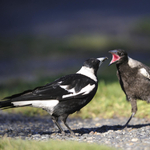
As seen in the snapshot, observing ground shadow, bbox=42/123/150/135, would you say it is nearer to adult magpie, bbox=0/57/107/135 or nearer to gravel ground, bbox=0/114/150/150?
gravel ground, bbox=0/114/150/150

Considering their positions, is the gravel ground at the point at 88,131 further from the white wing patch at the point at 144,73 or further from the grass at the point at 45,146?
the white wing patch at the point at 144,73

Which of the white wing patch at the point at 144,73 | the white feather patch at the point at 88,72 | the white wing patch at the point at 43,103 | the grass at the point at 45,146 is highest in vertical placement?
the white feather patch at the point at 88,72

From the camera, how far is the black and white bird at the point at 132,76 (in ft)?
16.4

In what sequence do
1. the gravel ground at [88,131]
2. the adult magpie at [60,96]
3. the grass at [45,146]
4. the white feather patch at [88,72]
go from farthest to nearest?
1. the white feather patch at [88,72]
2. the adult magpie at [60,96]
3. the gravel ground at [88,131]
4. the grass at [45,146]

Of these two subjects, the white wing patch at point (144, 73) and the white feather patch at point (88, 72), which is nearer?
the white feather patch at point (88, 72)

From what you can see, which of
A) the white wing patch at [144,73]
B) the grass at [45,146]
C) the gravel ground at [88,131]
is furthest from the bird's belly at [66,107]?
the white wing patch at [144,73]

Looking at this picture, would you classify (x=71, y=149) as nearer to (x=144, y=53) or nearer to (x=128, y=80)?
(x=128, y=80)

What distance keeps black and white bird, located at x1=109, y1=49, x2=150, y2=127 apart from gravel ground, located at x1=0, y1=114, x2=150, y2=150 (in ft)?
1.80

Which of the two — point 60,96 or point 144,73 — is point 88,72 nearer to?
point 60,96

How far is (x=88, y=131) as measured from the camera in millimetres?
5078

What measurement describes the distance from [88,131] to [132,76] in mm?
1106

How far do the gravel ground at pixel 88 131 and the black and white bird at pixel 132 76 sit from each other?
0.55 metres

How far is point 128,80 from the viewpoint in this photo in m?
5.05

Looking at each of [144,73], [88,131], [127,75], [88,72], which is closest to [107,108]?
[88,131]
